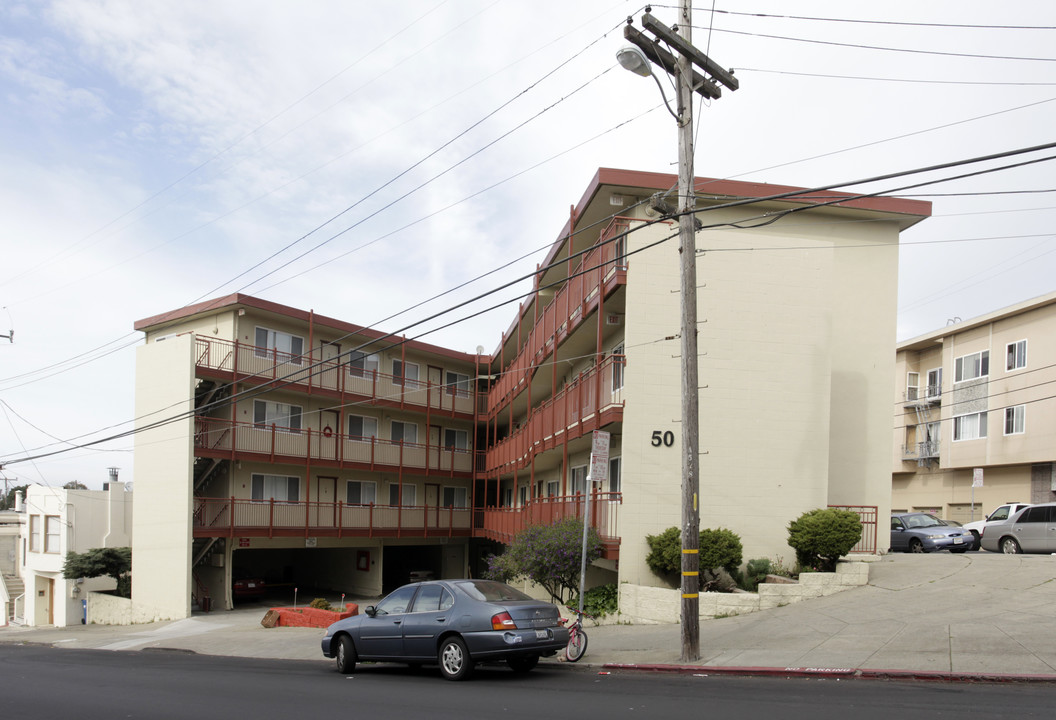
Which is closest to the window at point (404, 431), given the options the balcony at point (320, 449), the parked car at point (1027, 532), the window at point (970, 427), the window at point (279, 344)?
the balcony at point (320, 449)

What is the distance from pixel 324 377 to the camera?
3516cm

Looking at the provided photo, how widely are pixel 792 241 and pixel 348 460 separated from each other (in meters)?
22.9

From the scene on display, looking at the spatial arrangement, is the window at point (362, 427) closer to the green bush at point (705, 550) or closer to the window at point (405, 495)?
the window at point (405, 495)

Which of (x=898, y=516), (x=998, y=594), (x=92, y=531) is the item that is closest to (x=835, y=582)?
(x=998, y=594)

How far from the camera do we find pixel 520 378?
30.2 m

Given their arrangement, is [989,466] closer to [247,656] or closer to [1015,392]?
[1015,392]

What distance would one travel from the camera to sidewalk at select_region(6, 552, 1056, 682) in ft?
34.9

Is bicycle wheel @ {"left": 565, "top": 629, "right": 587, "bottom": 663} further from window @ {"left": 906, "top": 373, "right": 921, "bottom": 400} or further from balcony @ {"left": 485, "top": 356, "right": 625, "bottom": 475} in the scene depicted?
window @ {"left": 906, "top": 373, "right": 921, "bottom": 400}

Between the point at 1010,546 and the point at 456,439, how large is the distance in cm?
2632

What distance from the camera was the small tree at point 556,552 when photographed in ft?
57.0

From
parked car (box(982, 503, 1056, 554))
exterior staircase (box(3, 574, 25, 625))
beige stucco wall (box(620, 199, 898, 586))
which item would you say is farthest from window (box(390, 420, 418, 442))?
parked car (box(982, 503, 1056, 554))

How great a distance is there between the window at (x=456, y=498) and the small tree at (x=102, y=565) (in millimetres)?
14396

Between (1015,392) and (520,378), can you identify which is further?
(1015,392)

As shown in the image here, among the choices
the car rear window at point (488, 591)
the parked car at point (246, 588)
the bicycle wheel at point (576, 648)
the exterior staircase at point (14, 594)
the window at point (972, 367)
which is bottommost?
the exterior staircase at point (14, 594)
